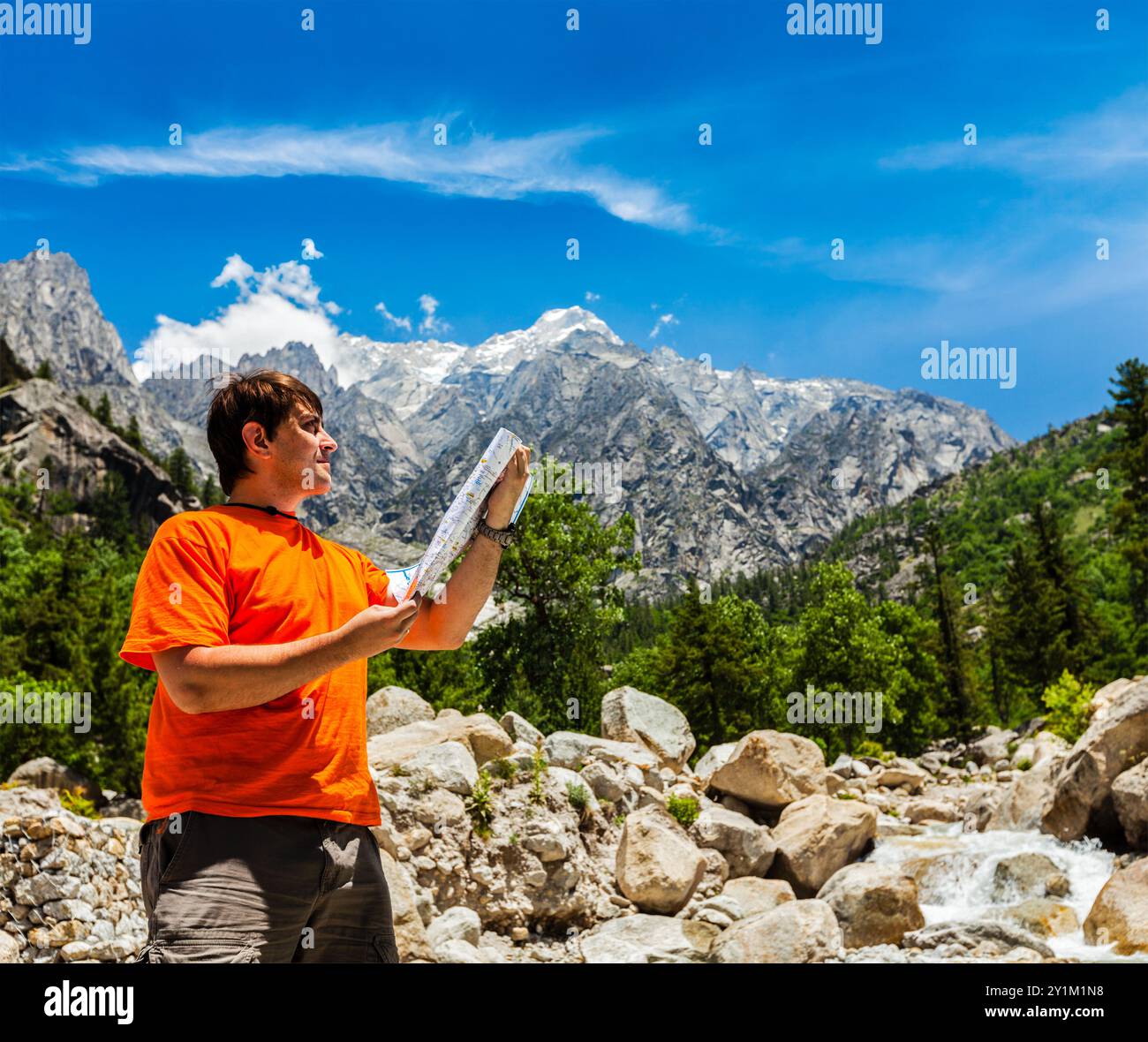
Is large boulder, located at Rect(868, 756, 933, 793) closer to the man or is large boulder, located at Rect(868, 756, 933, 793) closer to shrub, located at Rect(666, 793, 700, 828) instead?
shrub, located at Rect(666, 793, 700, 828)

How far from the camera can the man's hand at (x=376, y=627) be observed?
9.34 feet

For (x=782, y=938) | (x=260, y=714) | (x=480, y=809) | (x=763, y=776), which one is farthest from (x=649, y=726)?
(x=260, y=714)

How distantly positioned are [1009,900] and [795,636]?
3253cm

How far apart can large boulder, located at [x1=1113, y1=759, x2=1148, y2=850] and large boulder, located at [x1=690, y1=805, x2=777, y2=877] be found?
6.64m

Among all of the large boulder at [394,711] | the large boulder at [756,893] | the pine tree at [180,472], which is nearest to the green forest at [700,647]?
the large boulder at [394,711]

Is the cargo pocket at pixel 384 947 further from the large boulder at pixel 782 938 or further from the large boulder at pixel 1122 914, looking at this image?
the large boulder at pixel 1122 914

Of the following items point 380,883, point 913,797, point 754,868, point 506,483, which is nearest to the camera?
point 380,883

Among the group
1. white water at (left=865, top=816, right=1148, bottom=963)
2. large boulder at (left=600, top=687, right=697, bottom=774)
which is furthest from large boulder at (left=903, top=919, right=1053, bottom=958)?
large boulder at (left=600, top=687, right=697, bottom=774)

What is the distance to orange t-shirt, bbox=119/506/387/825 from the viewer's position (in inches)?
116

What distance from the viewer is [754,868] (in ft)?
55.1

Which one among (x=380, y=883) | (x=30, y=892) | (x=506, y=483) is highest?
(x=506, y=483)
